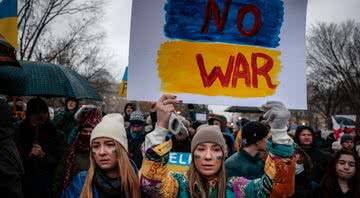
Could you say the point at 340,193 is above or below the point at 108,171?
below

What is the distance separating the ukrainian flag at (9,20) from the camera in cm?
527

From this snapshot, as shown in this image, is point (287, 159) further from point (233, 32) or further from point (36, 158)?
point (36, 158)

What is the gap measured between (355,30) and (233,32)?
113ft

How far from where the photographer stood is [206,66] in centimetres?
339

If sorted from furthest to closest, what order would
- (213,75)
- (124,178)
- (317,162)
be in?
1. (317,162)
2. (213,75)
3. (124,178)

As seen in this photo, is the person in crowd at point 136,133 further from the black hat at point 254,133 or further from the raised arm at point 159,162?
the raised arm at point 159,162

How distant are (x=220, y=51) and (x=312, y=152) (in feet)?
10.8

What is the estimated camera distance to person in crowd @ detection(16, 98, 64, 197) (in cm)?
515

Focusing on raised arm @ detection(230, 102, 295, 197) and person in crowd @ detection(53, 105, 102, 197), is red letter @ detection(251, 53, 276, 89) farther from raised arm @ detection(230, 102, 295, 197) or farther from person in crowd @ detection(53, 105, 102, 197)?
person in crowd @ detection(53, 105, 102, 197)

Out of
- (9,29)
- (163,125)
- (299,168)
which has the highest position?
(9,29)

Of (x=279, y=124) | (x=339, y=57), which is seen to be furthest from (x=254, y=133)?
(x=339, y=57)

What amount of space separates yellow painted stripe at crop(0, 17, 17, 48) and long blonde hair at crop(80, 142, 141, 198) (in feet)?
9.47

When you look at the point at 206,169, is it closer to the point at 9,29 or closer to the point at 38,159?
the point at 38,159

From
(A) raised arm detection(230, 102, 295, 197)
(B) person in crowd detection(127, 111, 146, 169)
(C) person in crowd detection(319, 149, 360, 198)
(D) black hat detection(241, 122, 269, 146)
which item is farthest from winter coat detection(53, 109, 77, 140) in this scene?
(A) raised arm detection(230, 102, 295, 197)
